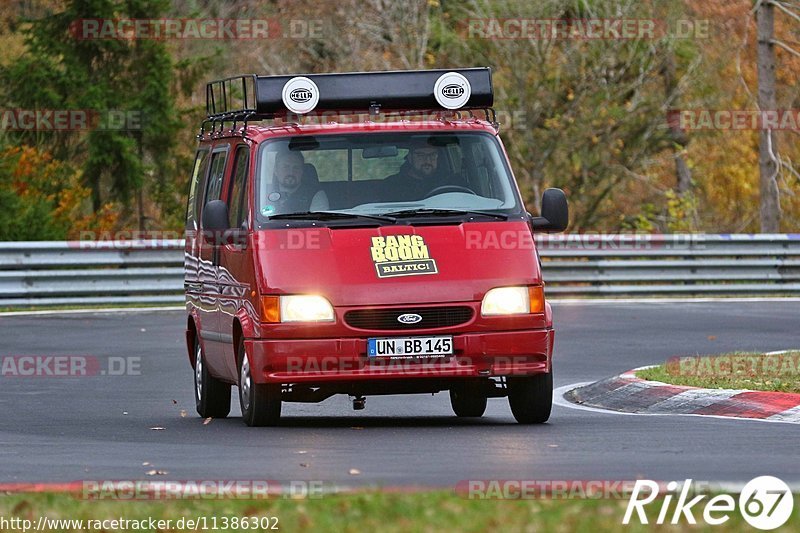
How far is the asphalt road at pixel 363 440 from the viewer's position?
30.0 ft

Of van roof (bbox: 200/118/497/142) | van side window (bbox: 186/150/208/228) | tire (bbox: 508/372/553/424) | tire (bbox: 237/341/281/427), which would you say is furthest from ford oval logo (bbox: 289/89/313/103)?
tire (bbox: 508/372/553/424)

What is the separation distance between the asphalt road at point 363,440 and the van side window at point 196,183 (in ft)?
5.07

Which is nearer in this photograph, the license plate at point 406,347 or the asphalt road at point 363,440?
the asphalt road at point 363,440

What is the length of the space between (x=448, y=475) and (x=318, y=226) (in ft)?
11.6

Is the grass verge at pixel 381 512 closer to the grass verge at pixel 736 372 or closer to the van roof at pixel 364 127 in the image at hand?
the van roof at pixel 364 127

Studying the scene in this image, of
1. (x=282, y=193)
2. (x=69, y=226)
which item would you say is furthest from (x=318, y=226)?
(x=69, y=226)

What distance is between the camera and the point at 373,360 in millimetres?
11828

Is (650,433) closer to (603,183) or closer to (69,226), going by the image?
(69,226)

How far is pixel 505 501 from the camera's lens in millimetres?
7559

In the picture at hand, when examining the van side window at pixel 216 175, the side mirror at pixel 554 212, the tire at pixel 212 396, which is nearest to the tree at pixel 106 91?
the van side window at pixel 216 175

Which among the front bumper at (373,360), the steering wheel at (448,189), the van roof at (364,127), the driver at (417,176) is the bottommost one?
the front bumper at (373,360)

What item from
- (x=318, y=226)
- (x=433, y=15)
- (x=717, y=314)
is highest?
(x=433, y=15)

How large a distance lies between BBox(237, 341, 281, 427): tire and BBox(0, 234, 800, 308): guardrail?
15.8 m

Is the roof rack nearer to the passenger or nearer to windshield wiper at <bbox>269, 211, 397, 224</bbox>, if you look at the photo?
the passenger
